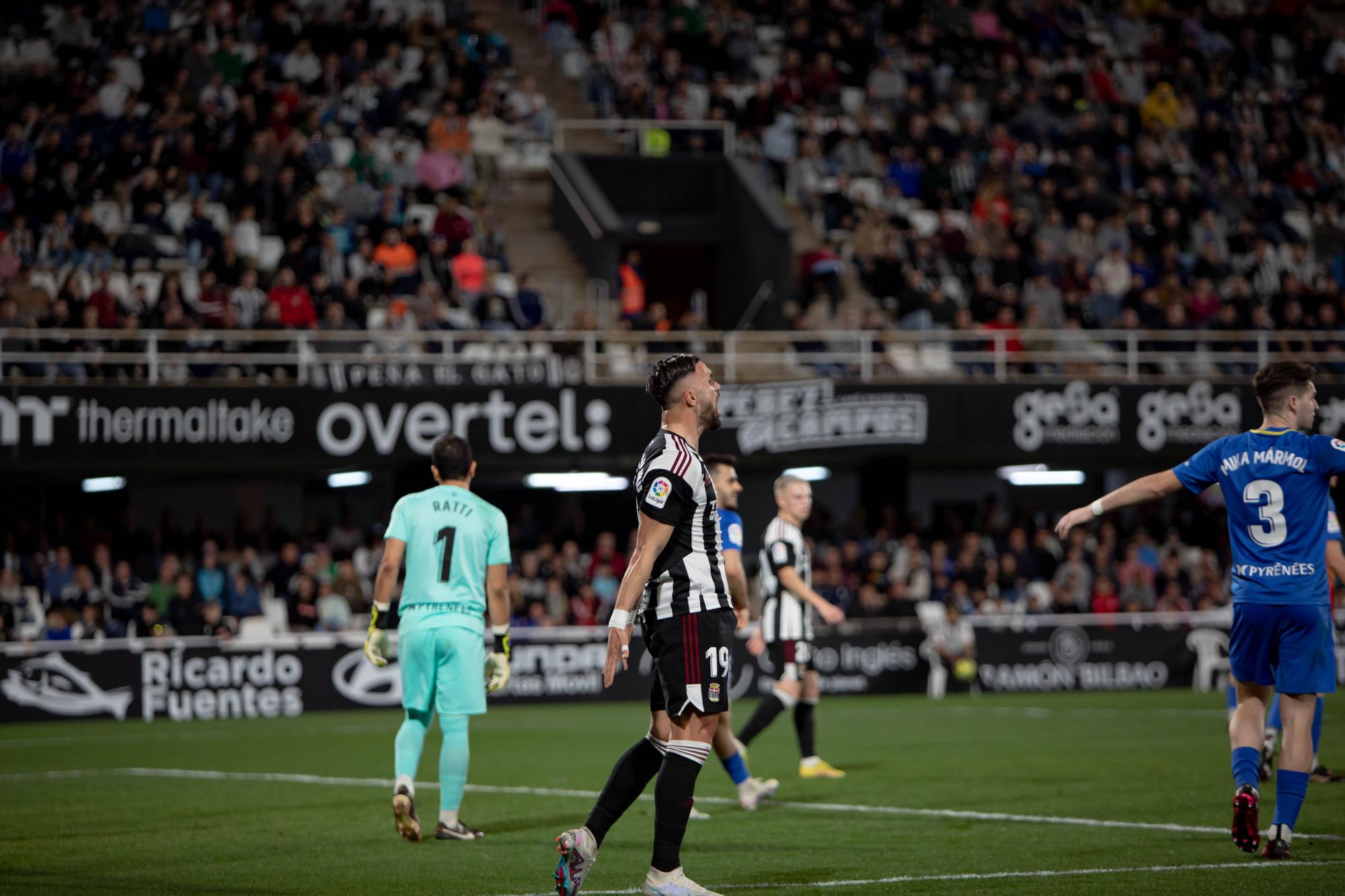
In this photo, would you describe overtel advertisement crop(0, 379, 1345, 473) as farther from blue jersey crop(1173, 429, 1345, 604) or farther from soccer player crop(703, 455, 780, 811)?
blue jersey crop(1173, 429, 1345, 604)

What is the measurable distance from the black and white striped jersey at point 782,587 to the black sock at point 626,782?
5.20 m

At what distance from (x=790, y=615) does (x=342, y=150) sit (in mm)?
16330

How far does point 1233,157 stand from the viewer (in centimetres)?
3234

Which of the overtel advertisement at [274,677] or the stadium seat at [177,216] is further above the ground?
the stadium seat at [177,216]

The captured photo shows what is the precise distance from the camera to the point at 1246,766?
7781 mm

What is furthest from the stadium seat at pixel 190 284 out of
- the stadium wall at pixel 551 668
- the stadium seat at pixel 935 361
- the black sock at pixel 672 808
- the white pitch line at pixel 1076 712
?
the black sock at pixel 672 808

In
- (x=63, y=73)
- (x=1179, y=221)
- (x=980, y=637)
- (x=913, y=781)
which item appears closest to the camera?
(x=913, y=781)

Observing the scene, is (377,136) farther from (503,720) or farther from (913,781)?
(913,781)

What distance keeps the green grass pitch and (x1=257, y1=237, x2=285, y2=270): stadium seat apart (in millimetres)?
8433

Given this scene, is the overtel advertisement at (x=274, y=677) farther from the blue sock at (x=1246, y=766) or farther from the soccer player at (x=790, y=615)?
the blue sock at (x=1246, y=766)

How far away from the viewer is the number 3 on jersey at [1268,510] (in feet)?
25.7

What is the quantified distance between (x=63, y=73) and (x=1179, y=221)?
768 inches

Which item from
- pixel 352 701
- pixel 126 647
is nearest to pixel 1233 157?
pixel 352 701

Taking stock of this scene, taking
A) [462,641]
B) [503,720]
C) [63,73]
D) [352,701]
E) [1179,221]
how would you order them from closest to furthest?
[462,641], [503,720], [352,701], [63,73], [1179,221]
